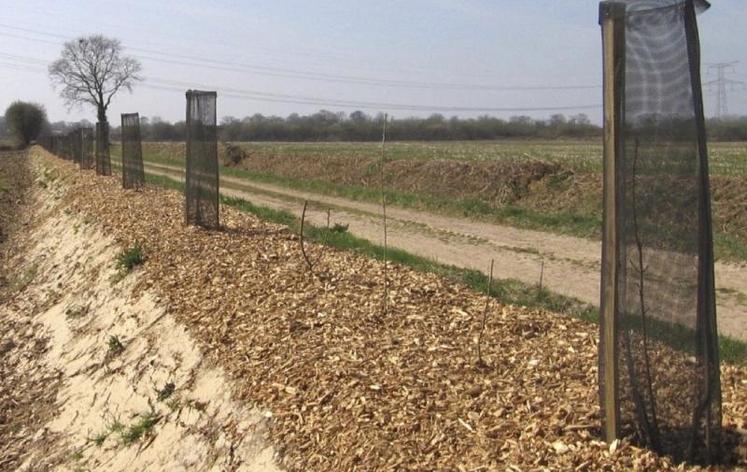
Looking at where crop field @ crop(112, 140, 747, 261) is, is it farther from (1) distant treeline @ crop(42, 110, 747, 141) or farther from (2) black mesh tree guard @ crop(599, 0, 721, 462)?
(1) distant treeline @ crop(42, 110, 747, 141)

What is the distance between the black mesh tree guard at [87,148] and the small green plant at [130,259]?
21.4m

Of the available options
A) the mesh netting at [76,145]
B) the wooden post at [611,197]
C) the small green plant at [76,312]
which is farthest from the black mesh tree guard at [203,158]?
the mesh netting at [76,145]

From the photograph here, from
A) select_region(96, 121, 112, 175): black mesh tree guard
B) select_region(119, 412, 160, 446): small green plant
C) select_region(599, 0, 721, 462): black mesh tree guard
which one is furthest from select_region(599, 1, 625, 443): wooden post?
select_region(96, 121, 112, 175): black mesh tree guard

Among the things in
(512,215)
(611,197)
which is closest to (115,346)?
(611,197)

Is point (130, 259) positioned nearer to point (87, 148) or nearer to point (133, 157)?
point (133, 157)

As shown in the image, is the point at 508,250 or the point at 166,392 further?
→ the point at 508,250

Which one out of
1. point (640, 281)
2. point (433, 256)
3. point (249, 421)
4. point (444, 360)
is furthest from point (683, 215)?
point (433, 256)

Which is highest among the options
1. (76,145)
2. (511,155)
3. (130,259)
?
(76,145)

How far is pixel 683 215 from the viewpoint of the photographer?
12.7 feet

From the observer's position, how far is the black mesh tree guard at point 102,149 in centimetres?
2595

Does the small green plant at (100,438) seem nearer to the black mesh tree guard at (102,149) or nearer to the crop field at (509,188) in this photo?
the crop field at (509,188)

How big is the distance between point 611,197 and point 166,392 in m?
4.14

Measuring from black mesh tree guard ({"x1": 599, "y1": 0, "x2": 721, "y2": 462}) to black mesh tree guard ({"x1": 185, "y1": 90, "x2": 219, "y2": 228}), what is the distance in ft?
28.4

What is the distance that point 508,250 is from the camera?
496 inches
